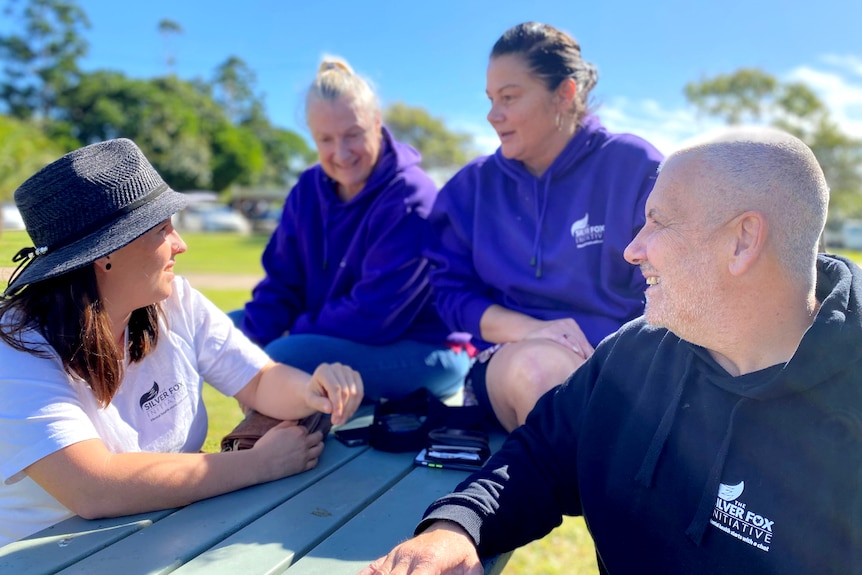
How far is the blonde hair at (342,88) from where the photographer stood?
353 cm

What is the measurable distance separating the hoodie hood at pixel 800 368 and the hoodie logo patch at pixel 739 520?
0.06 ft

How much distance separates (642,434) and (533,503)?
348 millimetres

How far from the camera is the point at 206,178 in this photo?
53375 millimetres

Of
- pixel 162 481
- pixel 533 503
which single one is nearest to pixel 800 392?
pixel 533 503

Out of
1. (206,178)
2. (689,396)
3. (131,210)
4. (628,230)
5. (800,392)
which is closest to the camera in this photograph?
(800,392)

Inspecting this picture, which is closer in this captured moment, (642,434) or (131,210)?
(642,434)

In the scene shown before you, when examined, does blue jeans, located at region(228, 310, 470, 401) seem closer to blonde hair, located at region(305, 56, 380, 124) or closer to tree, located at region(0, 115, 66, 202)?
blonde hair, located at region(305, 56, 380, 124)

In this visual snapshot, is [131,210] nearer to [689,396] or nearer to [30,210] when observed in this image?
[30,210]

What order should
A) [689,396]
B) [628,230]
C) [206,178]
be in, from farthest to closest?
1. [206,178]
2. [628,230]
3. [689,396]

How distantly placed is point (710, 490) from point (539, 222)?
1.55m

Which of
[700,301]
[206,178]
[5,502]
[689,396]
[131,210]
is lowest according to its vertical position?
[5,502]

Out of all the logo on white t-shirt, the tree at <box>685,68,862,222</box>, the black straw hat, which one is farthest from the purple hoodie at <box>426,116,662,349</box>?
the tree at <box>685,68,862,222</box>

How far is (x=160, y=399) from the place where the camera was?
2211mm

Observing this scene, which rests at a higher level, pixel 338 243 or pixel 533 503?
pixel 338 243
